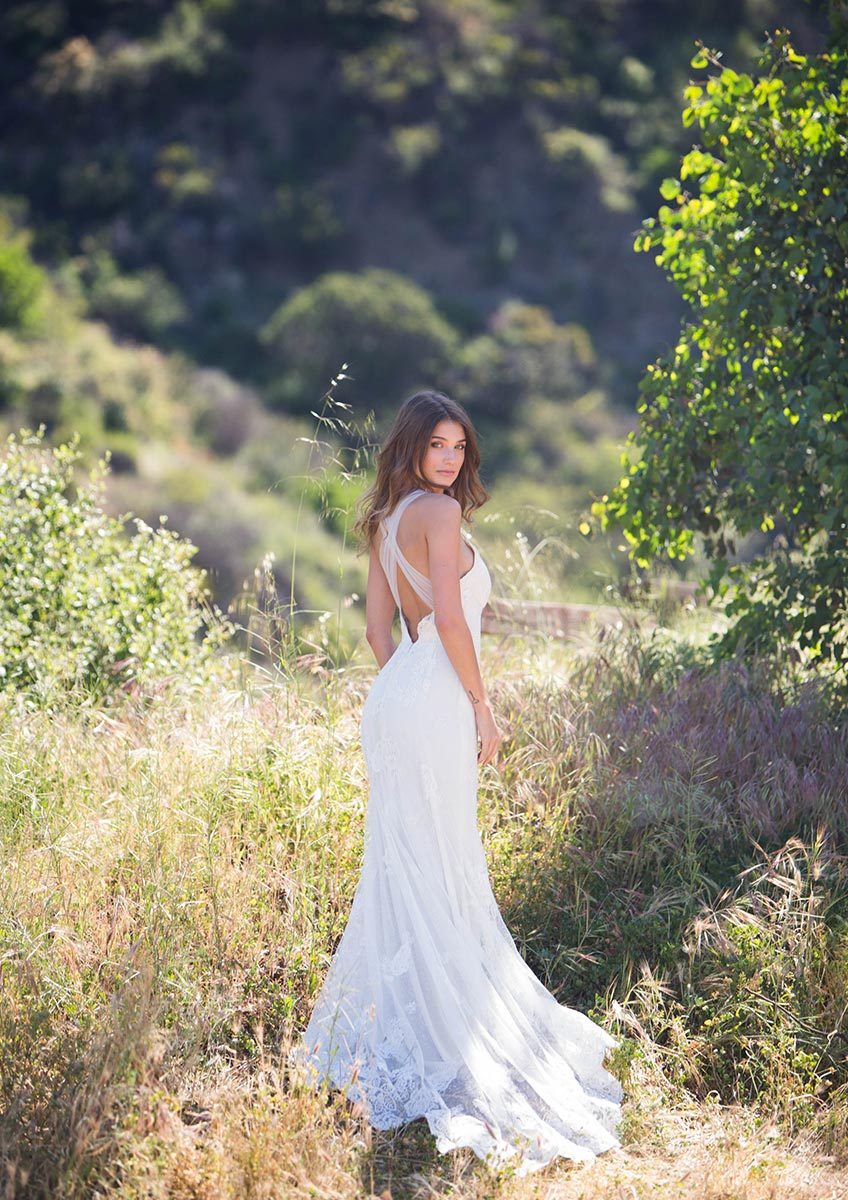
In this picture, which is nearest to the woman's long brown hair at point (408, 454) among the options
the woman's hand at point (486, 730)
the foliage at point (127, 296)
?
the woman's hand at point (486, 730)

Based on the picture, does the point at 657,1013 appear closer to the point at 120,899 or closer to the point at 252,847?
the point at 252,847

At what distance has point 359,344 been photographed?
27.6 m

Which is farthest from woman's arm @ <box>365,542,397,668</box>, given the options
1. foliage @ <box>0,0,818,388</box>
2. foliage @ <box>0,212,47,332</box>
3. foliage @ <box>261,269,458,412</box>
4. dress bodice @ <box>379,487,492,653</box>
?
foliage @ <box>0,0,818,388</box>

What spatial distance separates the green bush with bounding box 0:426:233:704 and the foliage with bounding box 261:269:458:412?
71.2ft

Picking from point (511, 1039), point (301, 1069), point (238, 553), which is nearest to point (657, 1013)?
point (511, 1039)

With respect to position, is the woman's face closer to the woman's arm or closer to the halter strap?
the halter strap

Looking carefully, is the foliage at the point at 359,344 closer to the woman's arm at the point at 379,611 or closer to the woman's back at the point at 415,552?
→ the woman's arm at the point at 379,611

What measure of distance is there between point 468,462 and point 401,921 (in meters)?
1.34

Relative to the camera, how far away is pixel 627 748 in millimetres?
4426

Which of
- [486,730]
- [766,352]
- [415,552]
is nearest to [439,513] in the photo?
[415,552]

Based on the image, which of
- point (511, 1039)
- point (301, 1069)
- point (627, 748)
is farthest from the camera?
point (627, 748)

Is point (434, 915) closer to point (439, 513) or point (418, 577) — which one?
point (418, 577)

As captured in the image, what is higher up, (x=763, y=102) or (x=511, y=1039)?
(x=763, y=102)

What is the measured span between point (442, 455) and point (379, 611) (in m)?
0.52
